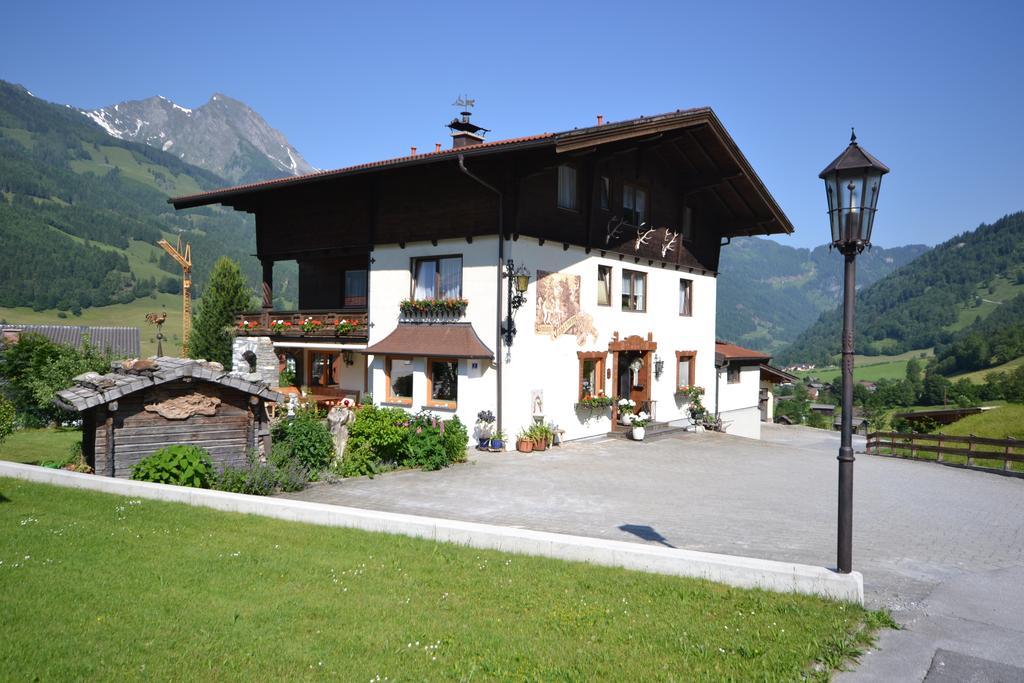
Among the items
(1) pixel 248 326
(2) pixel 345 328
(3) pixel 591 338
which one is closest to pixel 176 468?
(2) pixel 345 328

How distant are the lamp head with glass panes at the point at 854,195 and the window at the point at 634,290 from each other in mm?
15031

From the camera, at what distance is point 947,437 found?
1933cm

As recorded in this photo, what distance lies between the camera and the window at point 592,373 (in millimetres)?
20422

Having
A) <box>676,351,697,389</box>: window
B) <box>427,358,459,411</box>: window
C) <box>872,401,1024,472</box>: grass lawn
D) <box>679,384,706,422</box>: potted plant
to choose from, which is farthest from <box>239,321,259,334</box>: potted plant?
<box>872,401,1024,472</box>: grass lawn

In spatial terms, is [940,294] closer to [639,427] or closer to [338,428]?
[639,427]

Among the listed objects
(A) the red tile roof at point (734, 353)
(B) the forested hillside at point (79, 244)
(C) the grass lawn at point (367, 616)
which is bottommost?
(C) the grass lawn at point (367, 616)

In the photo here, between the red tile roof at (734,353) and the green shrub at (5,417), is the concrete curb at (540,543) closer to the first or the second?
the green shrub at (5,417)

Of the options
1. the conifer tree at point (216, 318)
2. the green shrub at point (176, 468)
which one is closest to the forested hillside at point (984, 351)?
the conifer tree at point (216, 318)

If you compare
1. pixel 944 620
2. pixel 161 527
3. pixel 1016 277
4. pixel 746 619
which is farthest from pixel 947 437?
pixel 1016 277

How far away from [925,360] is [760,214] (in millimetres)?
119686

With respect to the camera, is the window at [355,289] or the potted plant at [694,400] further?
the potted plant at [694,400]

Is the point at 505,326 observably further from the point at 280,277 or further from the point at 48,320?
the point at 280,277

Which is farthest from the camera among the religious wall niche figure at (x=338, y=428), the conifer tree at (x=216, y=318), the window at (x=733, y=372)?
the conifer tree at (x=216, y=318)

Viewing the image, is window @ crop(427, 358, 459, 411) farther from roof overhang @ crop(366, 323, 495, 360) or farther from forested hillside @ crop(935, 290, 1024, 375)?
forested hillside @ crop(935, 290, 1024, 375)
